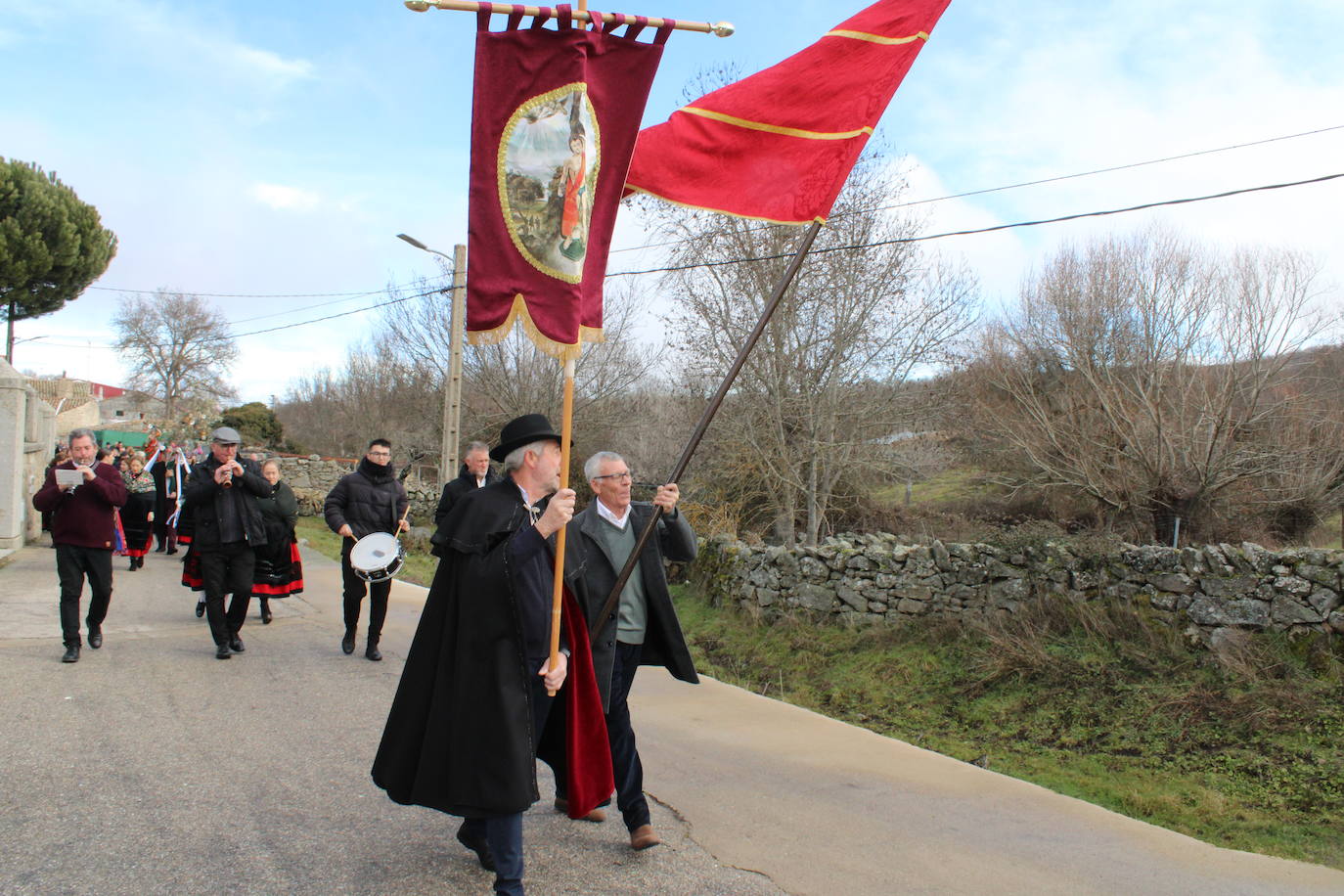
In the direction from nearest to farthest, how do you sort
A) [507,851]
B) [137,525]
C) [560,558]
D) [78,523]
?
[507,851], [560,558], [78,523], [137,525]

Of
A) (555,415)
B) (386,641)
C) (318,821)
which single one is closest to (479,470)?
(386,641)

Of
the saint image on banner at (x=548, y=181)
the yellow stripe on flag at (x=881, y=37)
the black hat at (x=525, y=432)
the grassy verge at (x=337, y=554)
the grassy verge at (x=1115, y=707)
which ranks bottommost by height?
the grassy verge at (x=337, y=554)

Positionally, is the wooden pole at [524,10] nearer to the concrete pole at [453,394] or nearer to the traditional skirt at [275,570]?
Result: the traditional skirt at [275,570]

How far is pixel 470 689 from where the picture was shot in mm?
3314

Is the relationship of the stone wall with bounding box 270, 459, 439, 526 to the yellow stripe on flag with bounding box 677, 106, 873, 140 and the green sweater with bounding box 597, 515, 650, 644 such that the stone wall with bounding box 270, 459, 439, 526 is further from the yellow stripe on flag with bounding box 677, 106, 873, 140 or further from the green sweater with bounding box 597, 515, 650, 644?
the yellow stripe on flag with bounding box 677, 106, 873, 140

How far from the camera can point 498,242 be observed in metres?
3.63

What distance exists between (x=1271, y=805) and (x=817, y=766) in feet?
8.44

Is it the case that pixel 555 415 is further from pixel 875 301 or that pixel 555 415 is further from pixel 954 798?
pixel 954 798

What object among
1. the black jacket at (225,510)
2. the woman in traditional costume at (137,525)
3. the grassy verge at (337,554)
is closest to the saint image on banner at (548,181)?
the black jacket at (225,510)

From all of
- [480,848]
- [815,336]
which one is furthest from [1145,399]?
[480,848]

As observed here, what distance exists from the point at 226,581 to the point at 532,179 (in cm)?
544

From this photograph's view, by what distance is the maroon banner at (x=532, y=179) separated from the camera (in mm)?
3641

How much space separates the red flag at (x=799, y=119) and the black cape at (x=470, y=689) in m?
2.17

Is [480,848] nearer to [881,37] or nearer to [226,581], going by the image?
[881,37]
